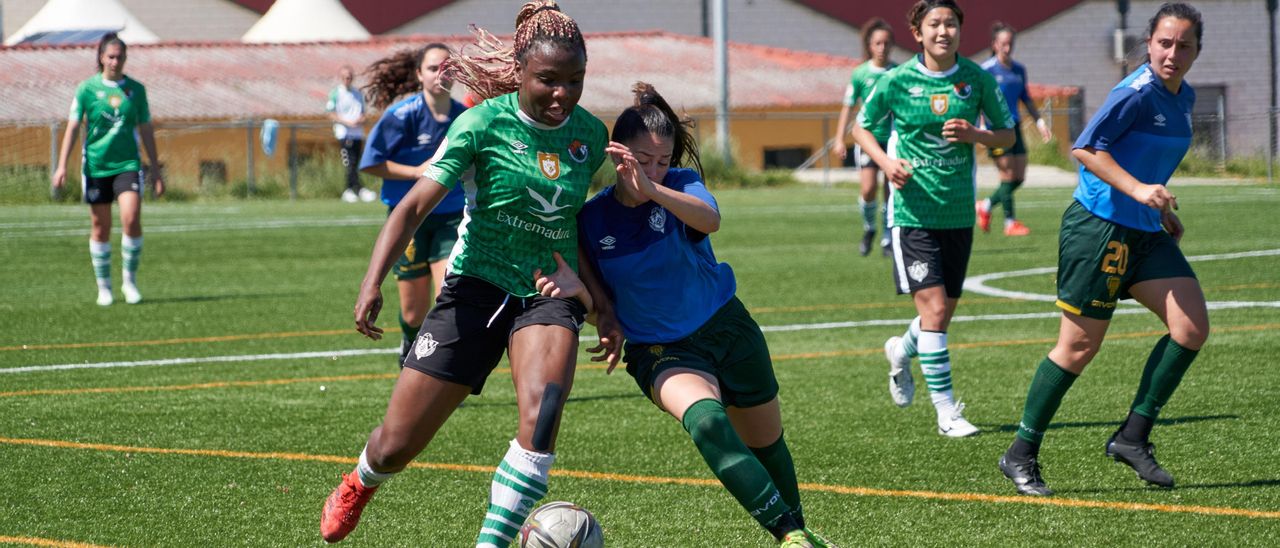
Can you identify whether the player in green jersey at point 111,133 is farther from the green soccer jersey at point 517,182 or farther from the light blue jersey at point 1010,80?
the light blue jersey at point 1010,80

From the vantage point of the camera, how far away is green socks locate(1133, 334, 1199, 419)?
668 centimetres

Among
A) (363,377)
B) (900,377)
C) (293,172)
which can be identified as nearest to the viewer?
(900,377)

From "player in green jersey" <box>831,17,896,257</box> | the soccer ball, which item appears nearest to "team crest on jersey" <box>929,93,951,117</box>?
the soccer ball

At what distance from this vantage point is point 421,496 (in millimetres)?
6688

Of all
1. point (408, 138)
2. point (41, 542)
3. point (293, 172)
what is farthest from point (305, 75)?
point (41, 542)

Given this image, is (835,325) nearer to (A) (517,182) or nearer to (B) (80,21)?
(A) (517,182)

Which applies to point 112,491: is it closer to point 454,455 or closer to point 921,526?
point 454,455

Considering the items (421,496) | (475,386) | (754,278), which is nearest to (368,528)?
(421,496)

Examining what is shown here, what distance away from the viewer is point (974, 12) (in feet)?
173

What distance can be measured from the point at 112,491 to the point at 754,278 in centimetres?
973

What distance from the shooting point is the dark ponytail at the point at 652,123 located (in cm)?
530

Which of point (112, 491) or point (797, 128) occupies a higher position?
point (112, 491)

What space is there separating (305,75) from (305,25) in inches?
218

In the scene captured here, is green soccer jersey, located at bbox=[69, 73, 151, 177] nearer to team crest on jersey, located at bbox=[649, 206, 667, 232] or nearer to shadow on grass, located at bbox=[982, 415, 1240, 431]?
shadow on grass, located at bbox=[982, 415, 1240, 431]
